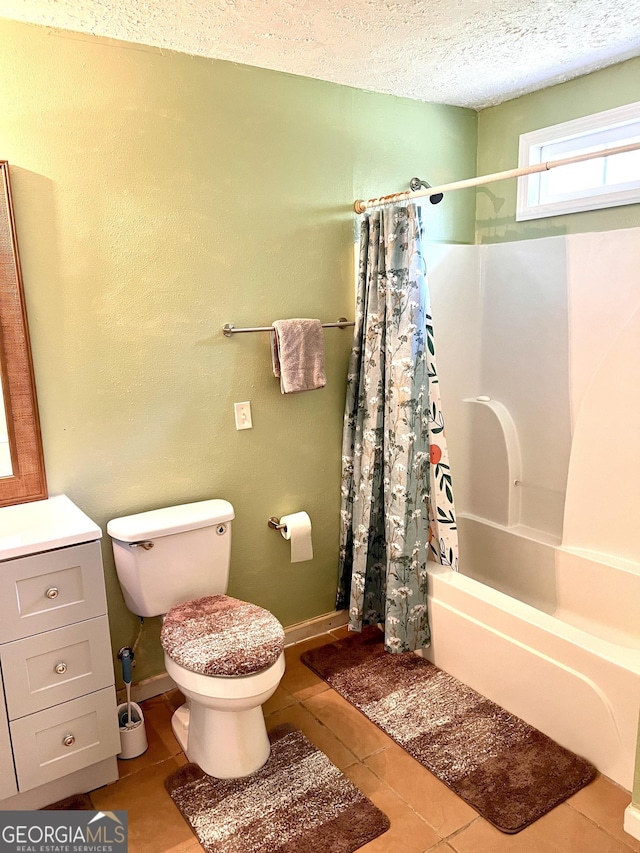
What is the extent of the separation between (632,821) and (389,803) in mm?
687

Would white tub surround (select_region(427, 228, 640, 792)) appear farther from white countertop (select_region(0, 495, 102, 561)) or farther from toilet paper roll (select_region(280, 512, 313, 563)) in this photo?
white countertop (select_region(0, 495, 102, 561))

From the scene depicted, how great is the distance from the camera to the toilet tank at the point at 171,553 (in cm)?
216

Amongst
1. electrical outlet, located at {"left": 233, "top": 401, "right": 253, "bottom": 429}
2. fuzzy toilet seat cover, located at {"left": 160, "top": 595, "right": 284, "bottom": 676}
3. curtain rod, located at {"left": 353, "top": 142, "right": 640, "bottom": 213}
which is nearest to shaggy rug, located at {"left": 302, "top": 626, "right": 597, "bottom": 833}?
fuzzy toilet seat cover, located at {"left": 160, "top": 595, "right": 284, "bottom": 676}

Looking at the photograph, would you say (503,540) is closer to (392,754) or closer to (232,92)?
(392,754)

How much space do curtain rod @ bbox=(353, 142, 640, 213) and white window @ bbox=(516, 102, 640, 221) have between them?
29cm

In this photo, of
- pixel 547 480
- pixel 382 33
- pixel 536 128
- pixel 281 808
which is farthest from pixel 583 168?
pixel 281 808

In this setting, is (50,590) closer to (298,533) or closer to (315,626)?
(298,533)

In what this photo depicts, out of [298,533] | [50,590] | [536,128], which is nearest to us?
[50,590]

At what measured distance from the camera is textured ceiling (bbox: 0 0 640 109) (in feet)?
6.01

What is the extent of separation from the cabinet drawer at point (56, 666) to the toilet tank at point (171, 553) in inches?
11.9

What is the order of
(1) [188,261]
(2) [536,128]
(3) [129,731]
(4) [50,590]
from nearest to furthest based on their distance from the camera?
(4) [50,590] → (3) [129,731] → (1) [188,261] → (2) [536,128]

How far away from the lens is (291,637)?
279cm

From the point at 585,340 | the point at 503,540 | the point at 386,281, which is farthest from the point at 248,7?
the point at 503,540

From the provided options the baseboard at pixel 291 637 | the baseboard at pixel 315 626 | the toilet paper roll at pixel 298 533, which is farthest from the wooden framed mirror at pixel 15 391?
the baseboard at pixel 315 626
